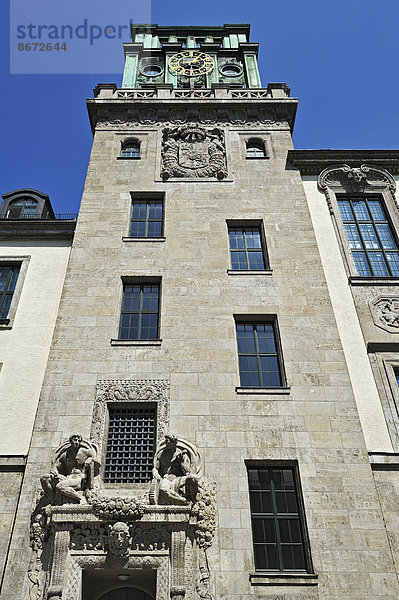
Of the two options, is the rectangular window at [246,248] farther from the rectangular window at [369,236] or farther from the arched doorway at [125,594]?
the arched doorway at [125,594]

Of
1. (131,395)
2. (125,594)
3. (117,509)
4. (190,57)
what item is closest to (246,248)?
(131,395)

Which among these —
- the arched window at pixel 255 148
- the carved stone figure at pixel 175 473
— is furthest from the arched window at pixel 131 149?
the carved stone figure at pixel 175 473

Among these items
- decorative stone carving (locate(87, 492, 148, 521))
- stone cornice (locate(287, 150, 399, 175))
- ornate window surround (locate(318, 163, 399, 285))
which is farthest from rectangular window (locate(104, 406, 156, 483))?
stone cornice (locate(287, 150, 399, 175))

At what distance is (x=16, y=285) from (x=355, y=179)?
1486 centimetres

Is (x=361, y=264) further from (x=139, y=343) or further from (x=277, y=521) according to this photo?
(x=277, y=521)

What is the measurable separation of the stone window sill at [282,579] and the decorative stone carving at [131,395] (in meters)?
4.60

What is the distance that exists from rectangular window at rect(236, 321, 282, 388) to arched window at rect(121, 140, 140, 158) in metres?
10.9

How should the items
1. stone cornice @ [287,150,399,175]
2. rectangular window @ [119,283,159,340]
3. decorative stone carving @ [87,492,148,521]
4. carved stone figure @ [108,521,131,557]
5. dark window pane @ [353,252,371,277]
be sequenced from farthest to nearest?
stone cornice @ [287,150,399,175] → dark window pane @ [353,252,371,277] → rectangular window @ [119,283,159,340] → decorative stone carving @ [87,492,148,521] → carved stone figure @ [108,521,131,557]

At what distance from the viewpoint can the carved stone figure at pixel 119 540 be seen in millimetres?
13258

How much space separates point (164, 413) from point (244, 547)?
4385mm

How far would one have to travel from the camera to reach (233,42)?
119 ft

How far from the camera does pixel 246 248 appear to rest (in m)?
21.0

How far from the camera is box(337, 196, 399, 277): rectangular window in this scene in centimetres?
2052

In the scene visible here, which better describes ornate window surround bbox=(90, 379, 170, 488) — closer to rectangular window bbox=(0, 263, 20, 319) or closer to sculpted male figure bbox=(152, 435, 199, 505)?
sculpted male figure bbox=(152, 435, 199, 505)
